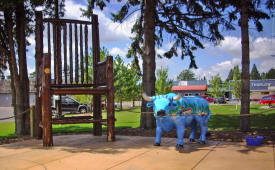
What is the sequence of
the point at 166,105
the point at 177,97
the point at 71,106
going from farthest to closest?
the point at 71,106
the point at 166,105
the point at 177,97

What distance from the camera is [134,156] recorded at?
454 centimetres

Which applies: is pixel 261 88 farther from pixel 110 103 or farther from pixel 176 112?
pixel 176 112

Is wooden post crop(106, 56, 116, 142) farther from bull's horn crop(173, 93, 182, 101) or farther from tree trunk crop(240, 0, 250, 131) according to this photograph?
tree trunk crop(240, 0, 250, 131)

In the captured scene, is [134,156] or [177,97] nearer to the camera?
[134,156]

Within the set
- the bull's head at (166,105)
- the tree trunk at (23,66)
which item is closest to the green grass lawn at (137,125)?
the tree trunk at (23,66)

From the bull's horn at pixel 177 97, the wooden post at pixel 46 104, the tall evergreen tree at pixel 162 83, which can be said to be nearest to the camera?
the bull's horn at pixel 177 97

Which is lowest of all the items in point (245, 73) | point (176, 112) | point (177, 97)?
point (176, 112)

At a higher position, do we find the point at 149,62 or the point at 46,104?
the point at 149,62

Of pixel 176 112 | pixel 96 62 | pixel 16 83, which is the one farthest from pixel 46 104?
pixel 176 112

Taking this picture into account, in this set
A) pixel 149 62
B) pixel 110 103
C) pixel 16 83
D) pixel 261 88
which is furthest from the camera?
pixel 261 88

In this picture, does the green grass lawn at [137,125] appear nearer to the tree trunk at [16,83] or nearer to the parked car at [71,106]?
the tree trunk at [16,83]

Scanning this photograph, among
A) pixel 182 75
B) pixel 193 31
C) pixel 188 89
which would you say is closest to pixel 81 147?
pixel 193 31

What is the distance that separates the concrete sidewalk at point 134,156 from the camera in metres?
3.91

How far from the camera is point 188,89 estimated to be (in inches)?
2045
